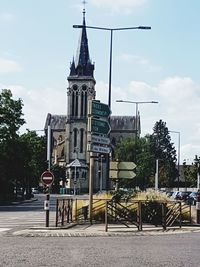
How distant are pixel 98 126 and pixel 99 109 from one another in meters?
0.76

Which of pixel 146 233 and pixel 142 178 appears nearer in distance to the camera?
pixel 146 233

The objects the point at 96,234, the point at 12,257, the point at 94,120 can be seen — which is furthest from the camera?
the point at 94,120

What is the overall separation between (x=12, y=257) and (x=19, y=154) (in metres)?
51.6

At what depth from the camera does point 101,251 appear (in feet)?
54.1

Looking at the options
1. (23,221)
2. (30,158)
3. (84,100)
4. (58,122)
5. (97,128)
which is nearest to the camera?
(97,128)

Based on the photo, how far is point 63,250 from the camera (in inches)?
658

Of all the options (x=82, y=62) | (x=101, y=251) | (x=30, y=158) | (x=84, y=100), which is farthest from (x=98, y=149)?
(x=84, y=100)

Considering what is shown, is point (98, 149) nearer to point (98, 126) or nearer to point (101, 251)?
point (98, 126)

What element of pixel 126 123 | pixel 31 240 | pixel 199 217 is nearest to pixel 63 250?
pixel 31 240

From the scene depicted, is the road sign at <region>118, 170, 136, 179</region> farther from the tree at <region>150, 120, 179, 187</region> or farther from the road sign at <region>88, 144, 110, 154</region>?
the tree at <region>150, 120, 179, 187</region>

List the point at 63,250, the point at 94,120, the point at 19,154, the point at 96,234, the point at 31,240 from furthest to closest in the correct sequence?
the point at 19,154, the point at 94,120, the point at 96,234, the point at 31,240, the point at 63,250

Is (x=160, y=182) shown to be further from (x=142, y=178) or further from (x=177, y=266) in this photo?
(x=177, y=266)

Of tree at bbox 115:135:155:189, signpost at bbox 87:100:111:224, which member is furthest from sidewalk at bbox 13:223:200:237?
tree at bbox 115:135:155:189

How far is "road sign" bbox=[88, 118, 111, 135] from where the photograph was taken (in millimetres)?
28047
